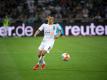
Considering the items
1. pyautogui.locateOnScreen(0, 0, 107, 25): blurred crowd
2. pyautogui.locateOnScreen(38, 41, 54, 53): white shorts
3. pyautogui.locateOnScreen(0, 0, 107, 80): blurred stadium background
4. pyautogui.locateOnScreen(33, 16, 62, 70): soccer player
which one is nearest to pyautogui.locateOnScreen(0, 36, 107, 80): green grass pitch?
pyautogui.locateOnScreen(0, 0, 107, 80): blurred stadium background

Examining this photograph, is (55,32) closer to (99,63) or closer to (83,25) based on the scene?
(99,63)

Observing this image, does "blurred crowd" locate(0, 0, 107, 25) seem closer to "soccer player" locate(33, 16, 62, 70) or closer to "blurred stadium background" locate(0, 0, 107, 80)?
"blurred stadium background" locate(0, 0, 107, 80)

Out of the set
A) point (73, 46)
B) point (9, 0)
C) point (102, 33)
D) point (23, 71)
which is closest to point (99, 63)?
point (23, 71)

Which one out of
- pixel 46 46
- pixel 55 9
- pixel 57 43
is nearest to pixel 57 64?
pixel 46 46

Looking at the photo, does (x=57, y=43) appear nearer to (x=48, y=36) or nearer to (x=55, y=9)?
(x=55, y=9)

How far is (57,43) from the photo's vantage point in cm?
2811

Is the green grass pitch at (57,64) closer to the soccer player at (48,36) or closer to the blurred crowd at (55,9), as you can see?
the soccer player at (48,36)

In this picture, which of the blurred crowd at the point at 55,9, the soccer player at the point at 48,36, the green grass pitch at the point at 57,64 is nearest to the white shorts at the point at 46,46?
the soccer player at the point at 48,36

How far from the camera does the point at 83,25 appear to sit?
33406mm

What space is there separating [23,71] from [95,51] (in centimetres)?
832

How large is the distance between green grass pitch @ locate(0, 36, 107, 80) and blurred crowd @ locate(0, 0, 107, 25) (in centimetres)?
946

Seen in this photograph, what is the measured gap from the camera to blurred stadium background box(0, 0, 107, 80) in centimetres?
1495

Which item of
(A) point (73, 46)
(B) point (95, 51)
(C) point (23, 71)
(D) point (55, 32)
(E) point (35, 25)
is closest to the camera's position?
(C) point (23, 71)

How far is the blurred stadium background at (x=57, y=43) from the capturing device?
14953mm
